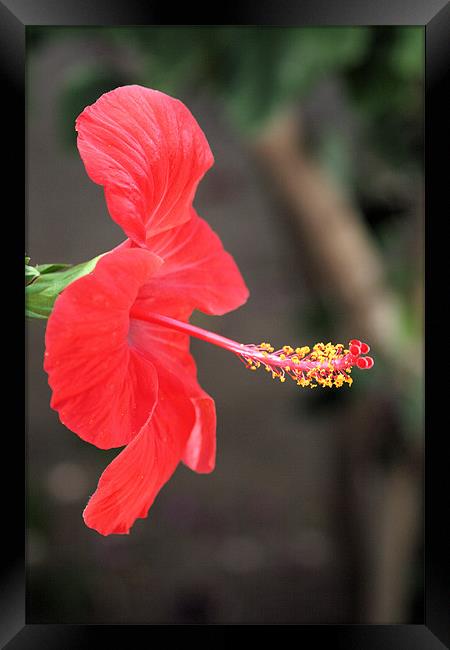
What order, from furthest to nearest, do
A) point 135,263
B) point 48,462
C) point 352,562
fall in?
point 48,462, point 352,562, point 135,263

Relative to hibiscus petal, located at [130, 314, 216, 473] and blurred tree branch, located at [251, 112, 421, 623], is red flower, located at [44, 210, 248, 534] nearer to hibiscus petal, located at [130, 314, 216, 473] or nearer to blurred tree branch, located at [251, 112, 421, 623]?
hibiscus petal, located at [130, 314, 216, 473]

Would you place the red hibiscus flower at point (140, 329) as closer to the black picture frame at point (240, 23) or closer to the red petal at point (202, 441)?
the red petal at point (202, 441)

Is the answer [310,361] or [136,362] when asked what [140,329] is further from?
[310,361]

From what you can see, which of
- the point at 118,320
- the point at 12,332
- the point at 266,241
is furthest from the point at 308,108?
the point at 118,320

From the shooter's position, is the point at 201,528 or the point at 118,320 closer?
the point at 118,320

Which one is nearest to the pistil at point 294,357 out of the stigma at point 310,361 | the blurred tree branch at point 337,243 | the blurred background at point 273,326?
the stigma at point 310,361

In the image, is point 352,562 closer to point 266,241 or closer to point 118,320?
point 266,241

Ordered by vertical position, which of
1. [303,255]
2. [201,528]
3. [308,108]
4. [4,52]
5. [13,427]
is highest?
[308,108]
